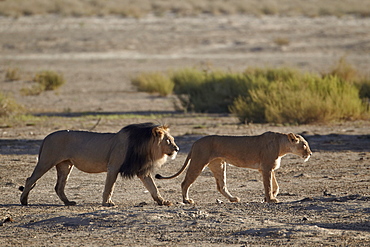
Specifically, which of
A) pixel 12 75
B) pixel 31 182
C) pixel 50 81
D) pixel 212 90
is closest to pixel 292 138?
pixel 31 182

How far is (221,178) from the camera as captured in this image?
9.57 metres

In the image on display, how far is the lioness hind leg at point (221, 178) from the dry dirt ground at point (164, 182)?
226 millimetres

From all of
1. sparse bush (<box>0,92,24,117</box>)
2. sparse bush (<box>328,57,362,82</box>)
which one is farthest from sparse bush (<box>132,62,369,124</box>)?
sparse bush (<box>0,92,24,117</box>)

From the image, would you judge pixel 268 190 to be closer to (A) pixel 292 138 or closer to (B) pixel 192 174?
(A) pixel 292 138

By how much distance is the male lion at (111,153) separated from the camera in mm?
8883

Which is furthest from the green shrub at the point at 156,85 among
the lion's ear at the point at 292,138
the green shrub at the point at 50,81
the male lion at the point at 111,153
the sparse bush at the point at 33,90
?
the lion's ear at the point at 292,138

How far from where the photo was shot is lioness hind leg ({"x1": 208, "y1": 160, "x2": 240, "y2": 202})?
9461mm

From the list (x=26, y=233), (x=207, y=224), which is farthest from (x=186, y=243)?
(x=26, y=233)

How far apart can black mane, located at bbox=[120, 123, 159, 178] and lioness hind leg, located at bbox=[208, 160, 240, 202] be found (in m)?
1.09

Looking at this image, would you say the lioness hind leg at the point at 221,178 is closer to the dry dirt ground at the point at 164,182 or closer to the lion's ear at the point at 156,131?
the dry dirt ground at the point at 164,182

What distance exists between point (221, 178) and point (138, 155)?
4.29ft

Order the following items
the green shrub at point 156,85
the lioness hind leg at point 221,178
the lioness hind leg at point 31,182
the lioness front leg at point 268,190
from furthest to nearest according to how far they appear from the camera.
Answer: the green shrub at point 156,85, the lioness hind leg at point 221,178, the lioness hind leg at point 31,182, the lioness front leg at point 268,190

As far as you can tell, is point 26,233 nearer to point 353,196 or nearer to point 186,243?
point 186,243

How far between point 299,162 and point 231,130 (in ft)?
13.2
